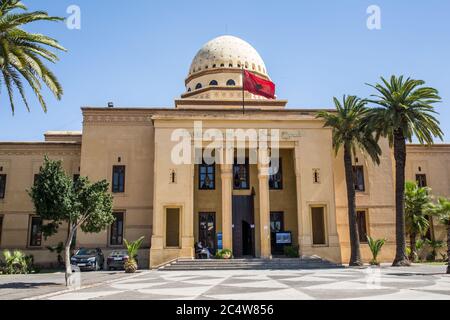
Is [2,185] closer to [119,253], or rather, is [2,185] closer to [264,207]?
[119,253]

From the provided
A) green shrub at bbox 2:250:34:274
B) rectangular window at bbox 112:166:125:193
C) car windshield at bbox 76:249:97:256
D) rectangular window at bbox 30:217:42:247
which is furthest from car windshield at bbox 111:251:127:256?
rectangular window at bbox 30:217:42:247

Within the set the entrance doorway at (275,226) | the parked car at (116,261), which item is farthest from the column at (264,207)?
the parked car at (116,261)

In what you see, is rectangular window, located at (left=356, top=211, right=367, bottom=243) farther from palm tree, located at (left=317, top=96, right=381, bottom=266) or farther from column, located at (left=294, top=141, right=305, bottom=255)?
column, located at (left=294, top=141, right=305, bottom=255)

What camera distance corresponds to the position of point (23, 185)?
31.8 m

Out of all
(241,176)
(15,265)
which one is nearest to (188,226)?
(241,176)

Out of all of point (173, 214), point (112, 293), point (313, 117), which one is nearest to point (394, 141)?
point (313, 117)

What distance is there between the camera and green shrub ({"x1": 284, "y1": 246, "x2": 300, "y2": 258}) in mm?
27359

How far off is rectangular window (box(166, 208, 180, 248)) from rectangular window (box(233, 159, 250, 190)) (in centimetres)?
479

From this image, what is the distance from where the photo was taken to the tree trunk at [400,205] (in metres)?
25.1

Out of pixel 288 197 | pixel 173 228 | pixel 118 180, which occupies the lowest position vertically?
pixel 173 228

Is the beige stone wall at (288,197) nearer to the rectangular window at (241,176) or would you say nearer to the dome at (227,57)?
the rectangular window at (241,176)

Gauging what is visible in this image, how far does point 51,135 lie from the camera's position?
37125 mm

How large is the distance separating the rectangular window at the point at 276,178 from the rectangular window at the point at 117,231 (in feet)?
37.0

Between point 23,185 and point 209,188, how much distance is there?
1441 cm
